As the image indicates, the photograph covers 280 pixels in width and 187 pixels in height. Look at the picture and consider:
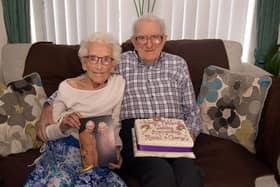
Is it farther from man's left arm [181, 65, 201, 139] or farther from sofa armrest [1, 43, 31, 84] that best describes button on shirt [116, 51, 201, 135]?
sofa armrest [1, 43, 31, 84]

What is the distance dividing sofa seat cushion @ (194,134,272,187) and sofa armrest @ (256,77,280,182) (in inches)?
1.9

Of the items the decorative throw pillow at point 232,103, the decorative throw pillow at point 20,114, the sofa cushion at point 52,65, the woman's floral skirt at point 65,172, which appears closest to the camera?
the woman's floral skirt at point 65,172

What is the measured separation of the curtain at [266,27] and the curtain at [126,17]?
0.47 ft

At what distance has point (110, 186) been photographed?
4.60ft

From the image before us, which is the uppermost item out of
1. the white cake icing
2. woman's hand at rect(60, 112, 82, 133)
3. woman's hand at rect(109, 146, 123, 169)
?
woman's hand at rect(60, 112, 82, 133)

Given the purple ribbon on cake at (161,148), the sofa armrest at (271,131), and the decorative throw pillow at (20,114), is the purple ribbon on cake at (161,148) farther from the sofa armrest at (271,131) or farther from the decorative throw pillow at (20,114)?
the decorative throw pillow at (20,114)

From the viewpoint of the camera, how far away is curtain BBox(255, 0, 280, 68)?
8.75 ft

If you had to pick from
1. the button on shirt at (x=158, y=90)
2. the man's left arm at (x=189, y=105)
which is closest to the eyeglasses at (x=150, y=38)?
the button on shirt at (x=158, y=90)

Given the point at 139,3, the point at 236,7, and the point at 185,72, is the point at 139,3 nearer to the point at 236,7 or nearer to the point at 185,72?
the point at 236,7

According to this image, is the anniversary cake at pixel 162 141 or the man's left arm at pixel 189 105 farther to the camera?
the man's left arm at pixel 189 105

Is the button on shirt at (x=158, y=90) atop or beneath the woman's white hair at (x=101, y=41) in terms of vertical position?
beneath

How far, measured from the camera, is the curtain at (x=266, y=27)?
2666 millimetres

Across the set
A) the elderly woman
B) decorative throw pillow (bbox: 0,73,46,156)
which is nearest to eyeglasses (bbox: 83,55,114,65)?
the elderly woman

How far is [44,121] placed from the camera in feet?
5.47
